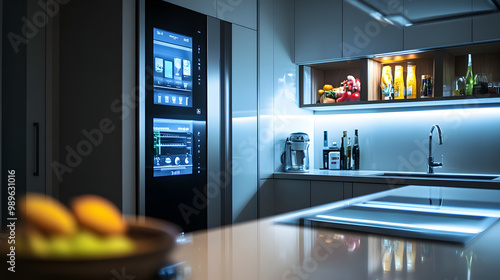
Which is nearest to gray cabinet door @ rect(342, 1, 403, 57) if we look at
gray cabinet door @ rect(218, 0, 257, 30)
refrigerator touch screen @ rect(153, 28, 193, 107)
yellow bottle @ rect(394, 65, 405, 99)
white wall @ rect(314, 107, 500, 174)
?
yellow bottle @ rect(394, 65, 405, 99)

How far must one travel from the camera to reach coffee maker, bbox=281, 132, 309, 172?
333 centimetres

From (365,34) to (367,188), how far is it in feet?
3.72

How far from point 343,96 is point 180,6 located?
1559 millimetres

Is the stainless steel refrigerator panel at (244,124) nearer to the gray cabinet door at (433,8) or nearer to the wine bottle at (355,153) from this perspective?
the wine bottle at (355,153)

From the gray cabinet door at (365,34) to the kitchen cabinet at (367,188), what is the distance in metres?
0.97

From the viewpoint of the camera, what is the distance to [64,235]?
336mm

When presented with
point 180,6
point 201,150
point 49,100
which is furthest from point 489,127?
point 49,100

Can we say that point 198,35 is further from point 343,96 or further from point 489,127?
point 489,127

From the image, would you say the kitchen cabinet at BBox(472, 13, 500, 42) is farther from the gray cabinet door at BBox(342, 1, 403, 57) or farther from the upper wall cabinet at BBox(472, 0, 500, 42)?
the gray cabinet door at BBox(342, 1, 403, 57)

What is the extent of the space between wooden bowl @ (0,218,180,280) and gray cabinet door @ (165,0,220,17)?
227cm

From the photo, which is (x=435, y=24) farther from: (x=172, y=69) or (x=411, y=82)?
(x=172, y=69)

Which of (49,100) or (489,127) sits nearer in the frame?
(49,100)

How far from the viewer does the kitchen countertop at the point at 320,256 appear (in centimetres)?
58

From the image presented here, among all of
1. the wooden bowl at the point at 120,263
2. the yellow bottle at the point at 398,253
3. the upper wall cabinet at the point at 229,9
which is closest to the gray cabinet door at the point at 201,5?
the upper wall cabinet at the point at 229,9
